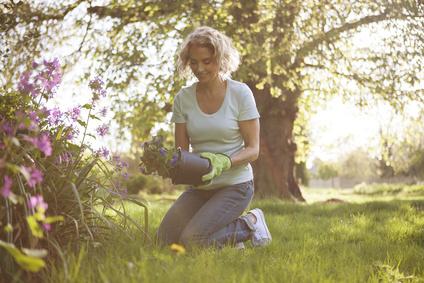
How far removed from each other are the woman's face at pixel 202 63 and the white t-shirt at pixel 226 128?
0.80 feet

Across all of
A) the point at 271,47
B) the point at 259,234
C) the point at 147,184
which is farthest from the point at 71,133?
the point at 147,184

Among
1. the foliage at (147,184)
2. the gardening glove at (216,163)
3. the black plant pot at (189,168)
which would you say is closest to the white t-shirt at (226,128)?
the gardening glove at (216,163)

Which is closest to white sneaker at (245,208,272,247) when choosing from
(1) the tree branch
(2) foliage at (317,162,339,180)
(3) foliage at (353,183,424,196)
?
(1) the tree branch

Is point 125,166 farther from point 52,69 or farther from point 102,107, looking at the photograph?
point 52,69

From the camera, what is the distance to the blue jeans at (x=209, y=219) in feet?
12.1

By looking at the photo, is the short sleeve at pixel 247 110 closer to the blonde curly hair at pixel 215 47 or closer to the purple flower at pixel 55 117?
the blonde curly hair at pixel 215 47

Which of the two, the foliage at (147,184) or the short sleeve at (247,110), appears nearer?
the short sleeve at (247,110)

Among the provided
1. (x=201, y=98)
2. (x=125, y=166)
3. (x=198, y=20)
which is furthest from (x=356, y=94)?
(x=125, y=166)

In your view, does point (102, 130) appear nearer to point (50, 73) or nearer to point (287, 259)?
point (50, 73)

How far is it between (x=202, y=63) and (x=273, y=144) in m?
7.10

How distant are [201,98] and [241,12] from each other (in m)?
5.53

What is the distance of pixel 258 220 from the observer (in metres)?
4.04

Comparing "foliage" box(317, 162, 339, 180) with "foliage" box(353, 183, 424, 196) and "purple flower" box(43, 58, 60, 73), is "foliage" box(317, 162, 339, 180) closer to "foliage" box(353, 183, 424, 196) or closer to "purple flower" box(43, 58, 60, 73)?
"foliage" box(353, 183, 424, 196)

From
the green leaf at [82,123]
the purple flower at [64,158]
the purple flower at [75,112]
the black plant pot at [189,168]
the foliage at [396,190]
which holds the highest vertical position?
the purple flower at [75,112]
